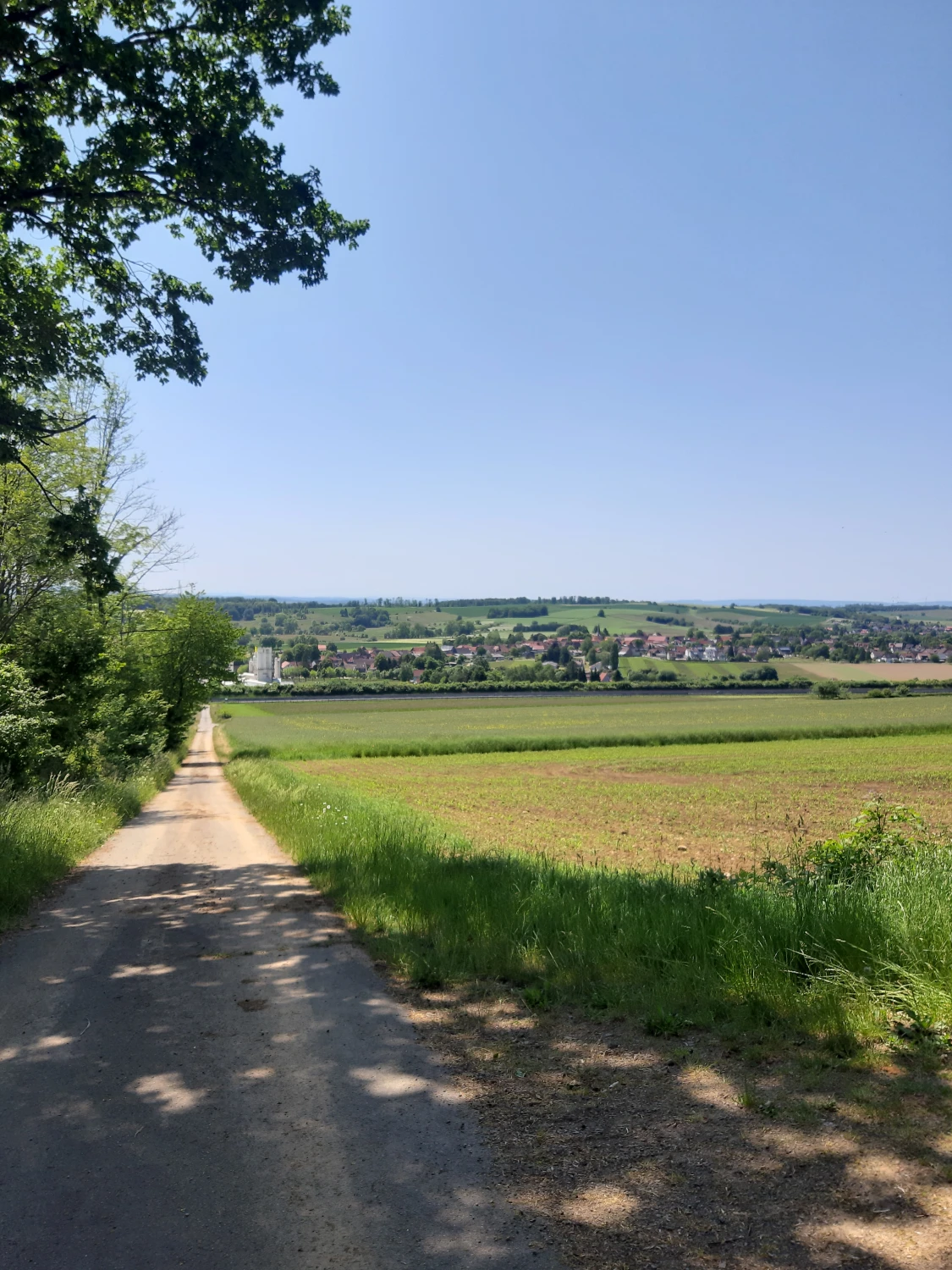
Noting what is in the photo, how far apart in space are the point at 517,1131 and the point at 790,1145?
4.15ft

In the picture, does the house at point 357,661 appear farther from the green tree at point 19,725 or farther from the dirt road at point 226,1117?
the dirt road at point 226,1117

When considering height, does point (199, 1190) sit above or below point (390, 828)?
above

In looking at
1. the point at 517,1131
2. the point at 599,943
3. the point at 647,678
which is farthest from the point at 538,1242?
the point at 647,678

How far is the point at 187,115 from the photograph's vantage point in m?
9.84

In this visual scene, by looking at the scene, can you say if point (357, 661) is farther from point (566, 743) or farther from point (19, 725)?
point (19, 725)

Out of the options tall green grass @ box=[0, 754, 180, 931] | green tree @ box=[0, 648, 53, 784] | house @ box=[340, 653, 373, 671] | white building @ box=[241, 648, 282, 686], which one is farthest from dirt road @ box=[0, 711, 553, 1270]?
house @ box=[340, 653, 373, 671]

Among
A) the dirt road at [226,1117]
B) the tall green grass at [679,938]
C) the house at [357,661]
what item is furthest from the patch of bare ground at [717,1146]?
the house at [357,661]

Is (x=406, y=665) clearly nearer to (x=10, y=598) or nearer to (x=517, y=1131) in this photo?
(x=10, y=598)

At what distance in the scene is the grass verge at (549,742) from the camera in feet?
146

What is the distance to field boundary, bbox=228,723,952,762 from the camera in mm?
44469

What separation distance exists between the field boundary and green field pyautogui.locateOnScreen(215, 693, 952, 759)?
7cm

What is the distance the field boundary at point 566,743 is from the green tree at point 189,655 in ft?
12.9

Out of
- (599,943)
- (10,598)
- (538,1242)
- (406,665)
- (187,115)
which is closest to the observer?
(538,1242)

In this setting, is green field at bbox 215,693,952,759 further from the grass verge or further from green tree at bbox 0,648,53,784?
green tree at bbox 0,648,53,784
